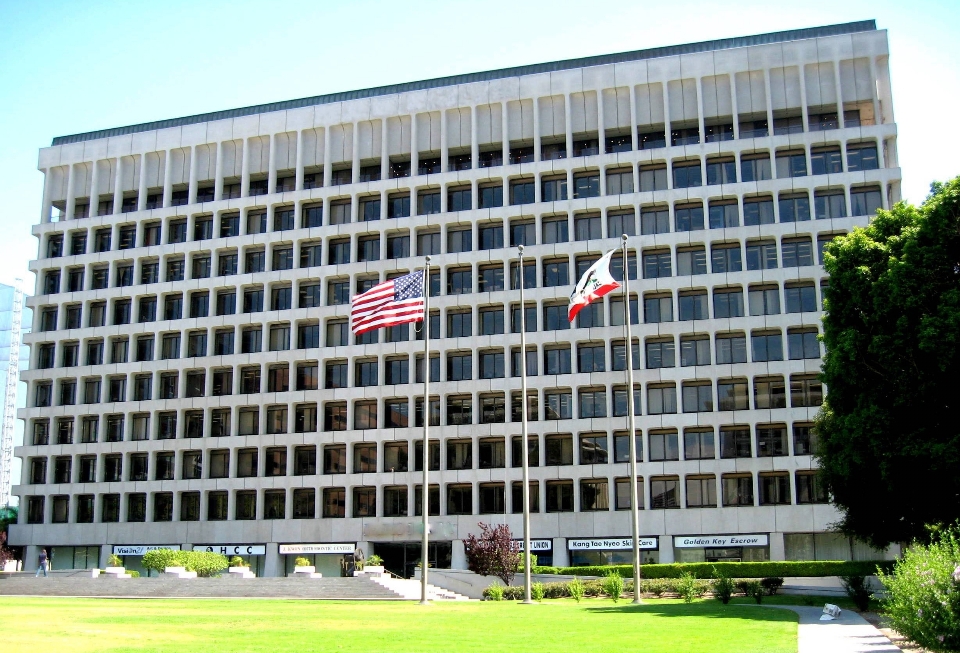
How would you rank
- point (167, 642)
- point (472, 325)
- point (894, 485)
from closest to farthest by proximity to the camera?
point (167, 642) → point (894, 485) → point (472, 325)

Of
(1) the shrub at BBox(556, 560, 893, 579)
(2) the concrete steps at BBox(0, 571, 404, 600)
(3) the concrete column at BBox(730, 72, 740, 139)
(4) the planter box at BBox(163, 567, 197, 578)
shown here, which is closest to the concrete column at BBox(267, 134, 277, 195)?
(4) the planter box at BBox(163, 567, 197, 578)

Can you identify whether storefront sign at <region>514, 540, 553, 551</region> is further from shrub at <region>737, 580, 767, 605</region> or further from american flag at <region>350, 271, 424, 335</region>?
american flag at <region>350, 271, 424, 335</region>

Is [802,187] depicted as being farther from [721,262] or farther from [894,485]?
[894,485]

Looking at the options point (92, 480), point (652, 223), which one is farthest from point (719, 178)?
point (92, 480)

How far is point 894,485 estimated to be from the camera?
41.3 m

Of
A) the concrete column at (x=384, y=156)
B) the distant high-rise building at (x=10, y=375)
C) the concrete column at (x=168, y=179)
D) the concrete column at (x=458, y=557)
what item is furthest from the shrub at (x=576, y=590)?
the distant high-rise building at (x=10, y=375)


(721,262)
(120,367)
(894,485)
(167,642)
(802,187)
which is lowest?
(167,642)

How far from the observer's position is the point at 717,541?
6988 centimetres

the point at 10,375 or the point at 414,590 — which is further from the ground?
the point at 10,375

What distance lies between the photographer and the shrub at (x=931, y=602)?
850 inches

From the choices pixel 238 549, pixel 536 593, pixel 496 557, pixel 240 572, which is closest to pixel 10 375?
pixel 238 549

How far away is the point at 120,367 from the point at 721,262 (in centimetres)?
4857

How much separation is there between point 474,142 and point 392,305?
120ft

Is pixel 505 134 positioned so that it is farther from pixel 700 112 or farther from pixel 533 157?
pixel 700 112
